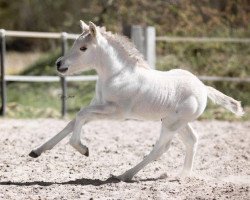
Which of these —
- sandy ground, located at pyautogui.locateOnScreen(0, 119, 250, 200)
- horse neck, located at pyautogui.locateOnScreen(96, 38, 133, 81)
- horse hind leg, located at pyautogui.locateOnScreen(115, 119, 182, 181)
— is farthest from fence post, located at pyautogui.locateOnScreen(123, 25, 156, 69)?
horse hind leg, located at pyautogui.locateOnScreen(115, 119, 182, 181)

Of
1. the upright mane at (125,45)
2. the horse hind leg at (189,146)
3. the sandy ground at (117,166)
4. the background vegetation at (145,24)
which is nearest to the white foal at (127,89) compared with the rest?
the upright mane at (125,45)

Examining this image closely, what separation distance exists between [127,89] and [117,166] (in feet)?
3.99

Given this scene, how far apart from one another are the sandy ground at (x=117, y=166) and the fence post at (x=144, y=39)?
2.32 metres

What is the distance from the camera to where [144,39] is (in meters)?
13.1

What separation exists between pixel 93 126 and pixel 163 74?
4.28 metres

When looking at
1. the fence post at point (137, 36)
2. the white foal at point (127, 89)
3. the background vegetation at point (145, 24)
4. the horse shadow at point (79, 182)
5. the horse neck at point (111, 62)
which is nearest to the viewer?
the horse shadow at point (79, 182)

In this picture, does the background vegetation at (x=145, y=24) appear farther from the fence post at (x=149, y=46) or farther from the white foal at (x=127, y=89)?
the white foal at (x=127, y=89)

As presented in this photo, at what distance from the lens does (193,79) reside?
270 inches

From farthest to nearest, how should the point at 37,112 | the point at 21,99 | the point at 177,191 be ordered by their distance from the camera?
the point at 21,99
the point at 37,112
the point at 177,191

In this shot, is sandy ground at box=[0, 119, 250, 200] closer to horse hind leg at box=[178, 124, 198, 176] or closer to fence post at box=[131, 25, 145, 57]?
horse hind leg at box=[178, 124, 198, 176]

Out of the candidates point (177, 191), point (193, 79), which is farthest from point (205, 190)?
point (193, 79)

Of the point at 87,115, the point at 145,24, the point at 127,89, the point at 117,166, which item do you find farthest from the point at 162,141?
the point at 145,24

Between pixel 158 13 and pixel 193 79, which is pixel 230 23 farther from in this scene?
pixel 193 79

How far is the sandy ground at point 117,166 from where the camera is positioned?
19.7 ft
